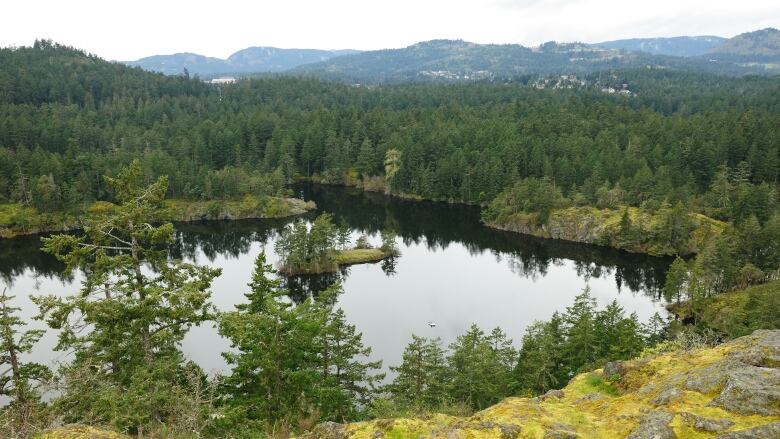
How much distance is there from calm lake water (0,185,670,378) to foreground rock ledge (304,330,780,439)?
111ft

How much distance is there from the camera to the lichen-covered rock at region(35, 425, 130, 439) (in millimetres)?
11328

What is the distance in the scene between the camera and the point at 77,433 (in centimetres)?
1153

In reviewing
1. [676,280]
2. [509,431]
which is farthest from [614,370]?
[676,280]

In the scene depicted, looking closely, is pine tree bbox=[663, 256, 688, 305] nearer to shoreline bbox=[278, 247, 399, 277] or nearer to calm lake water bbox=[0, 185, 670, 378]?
calm lake water bbox=[0, 185, 670, 378]

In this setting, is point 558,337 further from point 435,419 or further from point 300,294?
point 300,294

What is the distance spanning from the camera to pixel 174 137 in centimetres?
13775

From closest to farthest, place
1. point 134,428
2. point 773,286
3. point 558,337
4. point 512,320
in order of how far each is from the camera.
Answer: point 134,428 < point 558,337 < point 773,286 < point 512,320

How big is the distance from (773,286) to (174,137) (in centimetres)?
13478

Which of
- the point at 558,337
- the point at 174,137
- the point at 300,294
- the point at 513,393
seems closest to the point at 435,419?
the point at 513,393

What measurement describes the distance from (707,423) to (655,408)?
3.99ft

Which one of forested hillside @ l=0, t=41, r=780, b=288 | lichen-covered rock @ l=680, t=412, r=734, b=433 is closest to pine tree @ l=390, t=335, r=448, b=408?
lichen-covered rock @ l=680, t=412, r=734, b=433

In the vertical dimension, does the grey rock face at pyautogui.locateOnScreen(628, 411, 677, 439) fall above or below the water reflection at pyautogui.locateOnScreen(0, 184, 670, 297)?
above

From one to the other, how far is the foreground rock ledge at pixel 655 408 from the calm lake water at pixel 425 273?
3371 cm

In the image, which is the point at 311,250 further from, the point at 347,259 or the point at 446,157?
the point at 446,157
